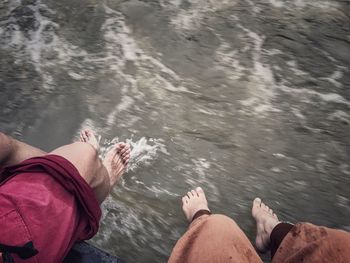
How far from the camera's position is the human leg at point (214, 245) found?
4.49 ft

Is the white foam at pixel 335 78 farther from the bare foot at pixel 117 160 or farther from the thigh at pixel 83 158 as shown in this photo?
the thigh at pixel 83 158

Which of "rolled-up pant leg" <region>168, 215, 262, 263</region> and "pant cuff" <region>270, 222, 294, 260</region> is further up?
"rolled-up pant leg" <region>168, 215, 262, 263</region>

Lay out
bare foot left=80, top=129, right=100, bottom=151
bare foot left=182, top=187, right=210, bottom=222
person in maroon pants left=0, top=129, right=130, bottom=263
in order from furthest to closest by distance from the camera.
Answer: bare foot left=80, top=129, right=100, bottom=151 < bare foot left=182, top=187, right=210, bottom=222 < person in maroon pants left=0, top=129, right=130, bottom=263

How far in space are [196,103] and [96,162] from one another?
923mm

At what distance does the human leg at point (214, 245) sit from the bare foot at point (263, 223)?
0.43 m

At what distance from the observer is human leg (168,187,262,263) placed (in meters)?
1.37

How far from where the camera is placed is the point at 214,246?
4.65 ft

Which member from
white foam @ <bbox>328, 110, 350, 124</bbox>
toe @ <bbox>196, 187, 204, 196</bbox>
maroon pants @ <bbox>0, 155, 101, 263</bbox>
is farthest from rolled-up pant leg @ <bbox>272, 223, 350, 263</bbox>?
white foam @ <bbox>328, 110, 350, 124</bbox>

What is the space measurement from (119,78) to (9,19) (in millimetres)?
1587

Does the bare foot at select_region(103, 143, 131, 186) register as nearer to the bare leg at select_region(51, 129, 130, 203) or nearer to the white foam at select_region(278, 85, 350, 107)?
the bare leg at select_region(51, 129, 130, 203)

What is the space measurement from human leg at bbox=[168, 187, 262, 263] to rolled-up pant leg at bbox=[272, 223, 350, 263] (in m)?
0.16

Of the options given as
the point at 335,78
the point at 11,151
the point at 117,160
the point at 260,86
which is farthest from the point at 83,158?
the point at 335,78

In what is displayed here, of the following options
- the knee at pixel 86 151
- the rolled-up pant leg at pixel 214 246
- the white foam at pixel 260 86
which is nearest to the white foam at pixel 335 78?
the white foam at pixel 260 86

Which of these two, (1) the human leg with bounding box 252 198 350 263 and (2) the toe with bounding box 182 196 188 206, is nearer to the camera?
(1) the human leg with bounding box 252 198 350 263
